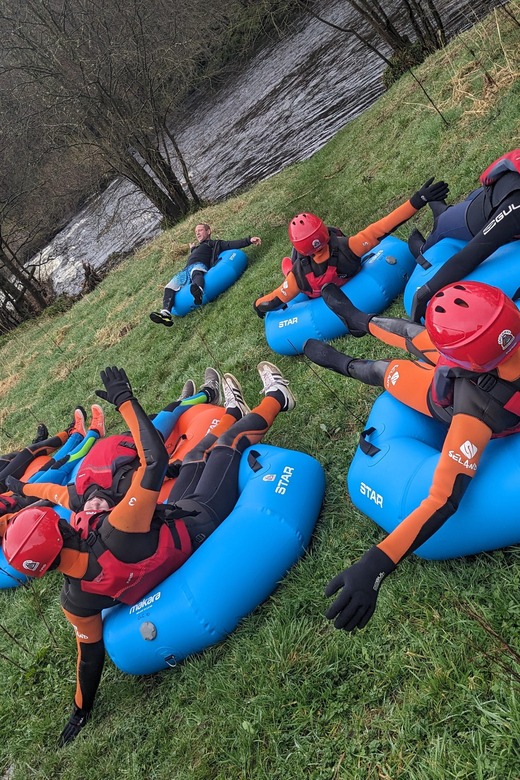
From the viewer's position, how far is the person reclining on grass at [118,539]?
11.8ft

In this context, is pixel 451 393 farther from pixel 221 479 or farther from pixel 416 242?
pixel 416 242

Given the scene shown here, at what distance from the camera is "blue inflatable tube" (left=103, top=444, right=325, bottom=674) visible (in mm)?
3711

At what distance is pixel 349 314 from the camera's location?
16.4 ft

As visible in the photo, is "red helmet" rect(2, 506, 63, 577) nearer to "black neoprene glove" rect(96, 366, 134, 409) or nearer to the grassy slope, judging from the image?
"black neoprene glove" rect(96, 366, 134, 409)

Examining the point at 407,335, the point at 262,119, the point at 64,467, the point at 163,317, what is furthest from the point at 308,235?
the point at 262,119

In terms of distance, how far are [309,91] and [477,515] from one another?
19872mm

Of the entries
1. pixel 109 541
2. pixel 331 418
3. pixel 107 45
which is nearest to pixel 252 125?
pixel 107 45

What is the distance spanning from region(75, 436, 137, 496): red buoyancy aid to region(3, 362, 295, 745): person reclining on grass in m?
0.96

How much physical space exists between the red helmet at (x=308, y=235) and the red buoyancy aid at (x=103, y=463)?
2930 mm

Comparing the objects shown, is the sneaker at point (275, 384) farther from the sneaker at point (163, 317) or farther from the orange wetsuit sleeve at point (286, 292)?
the sneaker at point (163, 317)

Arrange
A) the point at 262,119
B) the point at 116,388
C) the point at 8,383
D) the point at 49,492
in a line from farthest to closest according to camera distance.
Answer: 1. the point at 262,119
2. the point at 8,383
3. the point at 49,492
4. the point at 116,388

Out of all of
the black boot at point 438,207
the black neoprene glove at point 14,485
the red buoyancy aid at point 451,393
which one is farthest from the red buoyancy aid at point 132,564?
the black boot at point 438,207

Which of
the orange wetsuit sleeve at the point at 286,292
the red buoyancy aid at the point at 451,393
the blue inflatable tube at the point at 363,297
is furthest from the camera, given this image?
the orange wetsuit sleeve at the point at 286,292

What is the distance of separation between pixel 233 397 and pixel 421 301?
7.44ft
